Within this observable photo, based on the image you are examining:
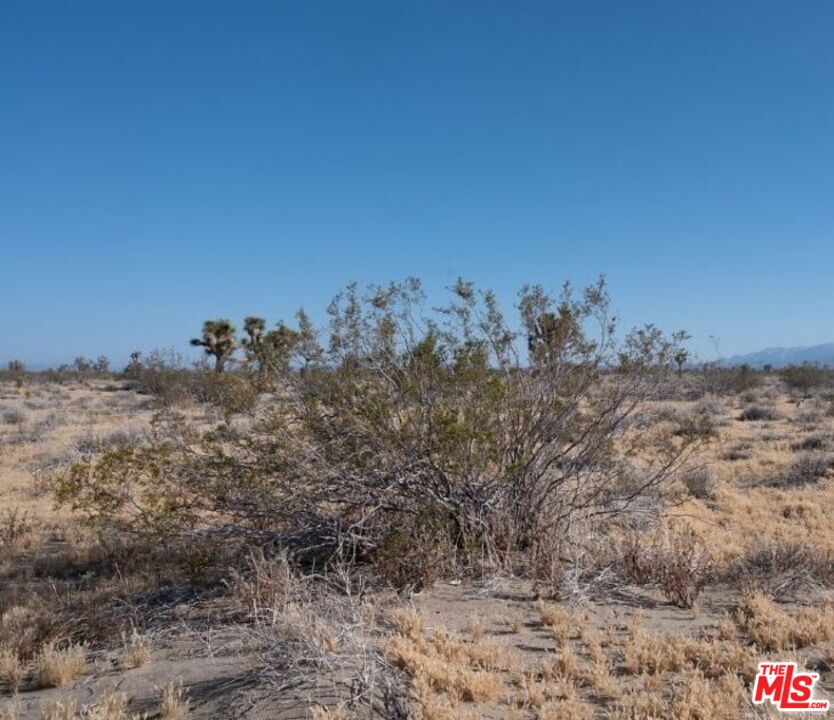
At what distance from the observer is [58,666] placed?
14.6 ft

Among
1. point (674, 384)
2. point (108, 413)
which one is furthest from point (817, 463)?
point (108, 413)

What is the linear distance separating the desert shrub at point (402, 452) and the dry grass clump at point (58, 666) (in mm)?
1644

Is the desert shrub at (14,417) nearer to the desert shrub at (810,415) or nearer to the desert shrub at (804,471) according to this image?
the desert shrub at (804,471)

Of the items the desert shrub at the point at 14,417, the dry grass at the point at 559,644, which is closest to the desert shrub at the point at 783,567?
the dry grass at the point at 559,644

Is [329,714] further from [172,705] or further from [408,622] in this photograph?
[408,622]

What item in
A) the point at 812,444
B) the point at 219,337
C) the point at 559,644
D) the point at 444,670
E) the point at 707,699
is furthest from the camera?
the point at 219,337

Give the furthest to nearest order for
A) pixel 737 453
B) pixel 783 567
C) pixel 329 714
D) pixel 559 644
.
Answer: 1. pixel 737 453
2. pixel 783 567
3. pixel 559 644
4. pixel 329 714

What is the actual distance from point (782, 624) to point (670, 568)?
1168 mm

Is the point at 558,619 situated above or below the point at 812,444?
below

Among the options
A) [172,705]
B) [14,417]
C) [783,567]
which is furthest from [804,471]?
[14,417]

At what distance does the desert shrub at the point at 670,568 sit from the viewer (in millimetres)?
5805

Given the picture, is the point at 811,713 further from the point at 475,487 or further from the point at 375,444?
the point at 375,444

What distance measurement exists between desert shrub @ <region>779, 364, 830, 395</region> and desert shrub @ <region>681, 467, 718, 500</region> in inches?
848

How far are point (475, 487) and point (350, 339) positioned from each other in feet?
6.37
